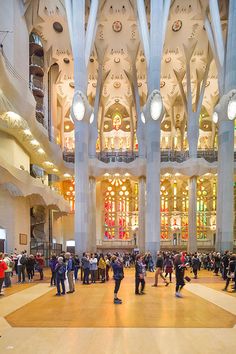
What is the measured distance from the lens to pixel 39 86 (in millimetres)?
31578

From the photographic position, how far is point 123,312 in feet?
27.1

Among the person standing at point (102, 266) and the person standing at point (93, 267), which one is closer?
the person standing at point (93, 267)

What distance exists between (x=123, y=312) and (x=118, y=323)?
3.64 ft

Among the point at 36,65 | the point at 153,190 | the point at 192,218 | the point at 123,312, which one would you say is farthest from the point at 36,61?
the point at 123,312

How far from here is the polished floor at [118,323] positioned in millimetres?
5723

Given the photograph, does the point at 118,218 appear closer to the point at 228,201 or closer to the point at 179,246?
the point at 179,246

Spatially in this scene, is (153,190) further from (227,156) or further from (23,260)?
(23,260)

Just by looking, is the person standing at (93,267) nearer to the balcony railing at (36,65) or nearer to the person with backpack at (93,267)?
the person with backpack at (93,267)

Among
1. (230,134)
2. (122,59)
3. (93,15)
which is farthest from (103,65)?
(230,134)

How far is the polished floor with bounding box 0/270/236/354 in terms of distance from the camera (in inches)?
225

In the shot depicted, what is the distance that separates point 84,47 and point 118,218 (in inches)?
862

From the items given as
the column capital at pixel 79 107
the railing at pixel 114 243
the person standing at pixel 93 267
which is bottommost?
the railing at pixel 114 243

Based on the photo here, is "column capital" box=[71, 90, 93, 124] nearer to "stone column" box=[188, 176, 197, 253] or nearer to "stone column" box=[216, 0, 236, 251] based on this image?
"stone column" box=[216, 0, 236, 251]

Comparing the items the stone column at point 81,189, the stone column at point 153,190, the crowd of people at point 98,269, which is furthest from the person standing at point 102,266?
the stone column at point 153,190
